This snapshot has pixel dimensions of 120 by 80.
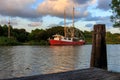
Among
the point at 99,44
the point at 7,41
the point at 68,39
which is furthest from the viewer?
the point at 68,39

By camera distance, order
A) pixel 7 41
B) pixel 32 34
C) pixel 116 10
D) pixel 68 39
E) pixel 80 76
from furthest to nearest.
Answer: pixel 32 34 < pixel 68 39 < pixel 7 41 < pixel 116 10 < pixel 80 76

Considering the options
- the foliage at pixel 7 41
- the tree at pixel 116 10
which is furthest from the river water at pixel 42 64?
the foliage at pixel 7 41

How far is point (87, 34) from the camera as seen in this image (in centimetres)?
17562

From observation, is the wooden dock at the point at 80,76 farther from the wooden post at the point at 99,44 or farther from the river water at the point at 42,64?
the river water at the point at 42,64

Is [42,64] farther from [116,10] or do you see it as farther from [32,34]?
[32,34]

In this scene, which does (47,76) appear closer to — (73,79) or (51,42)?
(73,79)

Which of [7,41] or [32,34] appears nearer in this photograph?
[7,41]

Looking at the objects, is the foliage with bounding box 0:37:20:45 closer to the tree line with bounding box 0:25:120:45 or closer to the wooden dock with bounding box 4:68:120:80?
the tree line with bounding box 0:25:120:45

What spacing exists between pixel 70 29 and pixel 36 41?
18792mm

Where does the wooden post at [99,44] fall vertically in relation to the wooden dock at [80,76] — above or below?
above

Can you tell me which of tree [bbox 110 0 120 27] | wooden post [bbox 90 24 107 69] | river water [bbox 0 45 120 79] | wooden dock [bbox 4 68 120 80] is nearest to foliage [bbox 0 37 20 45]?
river water [bbox 0 45 120 79]

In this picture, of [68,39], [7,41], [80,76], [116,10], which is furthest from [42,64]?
[68,39]

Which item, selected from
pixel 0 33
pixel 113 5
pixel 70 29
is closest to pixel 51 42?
pixel 70 29

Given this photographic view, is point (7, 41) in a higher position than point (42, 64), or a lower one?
higher
